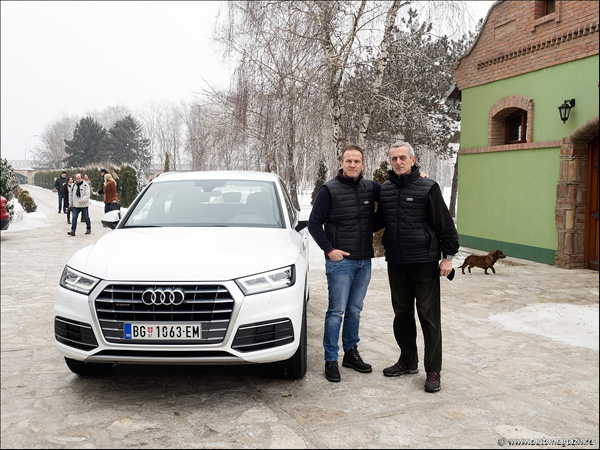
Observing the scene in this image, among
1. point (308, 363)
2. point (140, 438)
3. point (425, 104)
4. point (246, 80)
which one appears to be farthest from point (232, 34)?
point (140, 438)

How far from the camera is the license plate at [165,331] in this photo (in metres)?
3.88

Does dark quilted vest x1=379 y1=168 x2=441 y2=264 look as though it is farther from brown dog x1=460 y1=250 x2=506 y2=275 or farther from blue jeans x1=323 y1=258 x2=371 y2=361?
brown dog x1=460 y1=250 x2=506 y2=275

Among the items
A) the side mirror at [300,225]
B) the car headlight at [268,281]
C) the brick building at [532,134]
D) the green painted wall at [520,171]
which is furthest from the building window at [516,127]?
the car headlight at [268,281]

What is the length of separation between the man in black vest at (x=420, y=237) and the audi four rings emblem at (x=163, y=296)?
180 cm

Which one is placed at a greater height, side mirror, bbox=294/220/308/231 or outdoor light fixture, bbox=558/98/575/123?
outdoor light fixture, bbox=558/98/575/123

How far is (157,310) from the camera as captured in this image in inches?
153

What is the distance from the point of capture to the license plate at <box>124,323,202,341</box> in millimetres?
3883

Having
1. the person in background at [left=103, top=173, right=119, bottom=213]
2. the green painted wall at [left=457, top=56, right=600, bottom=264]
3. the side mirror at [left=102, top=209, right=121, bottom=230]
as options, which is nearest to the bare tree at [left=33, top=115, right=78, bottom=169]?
the person in background at [left=103, top=173, right=119, bottom=213]

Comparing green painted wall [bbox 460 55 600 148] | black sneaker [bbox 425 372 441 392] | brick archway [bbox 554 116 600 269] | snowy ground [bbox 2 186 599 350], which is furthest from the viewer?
brick archway [bbox 554 116 600 269]

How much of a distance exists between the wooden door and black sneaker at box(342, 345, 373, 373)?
26.5 ft

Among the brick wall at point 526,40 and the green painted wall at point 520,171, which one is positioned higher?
the brick wall at point 526,40

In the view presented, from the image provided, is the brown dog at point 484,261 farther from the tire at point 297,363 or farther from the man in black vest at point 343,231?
the tire at point 297,363

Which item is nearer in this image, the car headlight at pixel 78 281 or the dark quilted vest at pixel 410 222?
the car headlight at pixel 78 281

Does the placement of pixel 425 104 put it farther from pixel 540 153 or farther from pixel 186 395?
pixel 186 395
